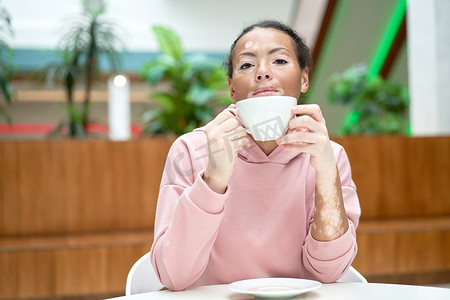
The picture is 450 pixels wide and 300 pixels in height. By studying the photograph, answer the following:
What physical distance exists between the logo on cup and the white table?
0.27 meters

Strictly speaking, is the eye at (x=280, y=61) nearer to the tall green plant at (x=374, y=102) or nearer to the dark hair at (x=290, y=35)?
the dark hair at (x=290, y=35)

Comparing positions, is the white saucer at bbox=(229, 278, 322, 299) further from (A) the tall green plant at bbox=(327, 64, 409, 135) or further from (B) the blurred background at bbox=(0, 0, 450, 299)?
(A) the tall green plant at bbox=(327, 64, 409, 135)

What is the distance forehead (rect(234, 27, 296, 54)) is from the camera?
113 centimetres

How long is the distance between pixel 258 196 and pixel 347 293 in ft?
1.24

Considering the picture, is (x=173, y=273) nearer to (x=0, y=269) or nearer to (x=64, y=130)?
(x=0, y=269)

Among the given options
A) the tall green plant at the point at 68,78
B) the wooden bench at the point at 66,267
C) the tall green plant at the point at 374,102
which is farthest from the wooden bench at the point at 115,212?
the tall green plant at the point at 68,78

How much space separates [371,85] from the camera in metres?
4.05

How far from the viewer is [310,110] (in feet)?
2.97

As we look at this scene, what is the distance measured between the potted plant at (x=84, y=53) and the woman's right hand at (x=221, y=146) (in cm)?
296

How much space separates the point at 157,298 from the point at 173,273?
12 cm

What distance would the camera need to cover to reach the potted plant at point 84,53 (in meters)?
3.76

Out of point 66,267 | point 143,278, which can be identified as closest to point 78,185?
point 66,267

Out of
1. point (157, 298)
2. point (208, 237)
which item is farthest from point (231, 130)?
point (157, 298)

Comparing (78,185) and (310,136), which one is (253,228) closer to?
(310,136)
